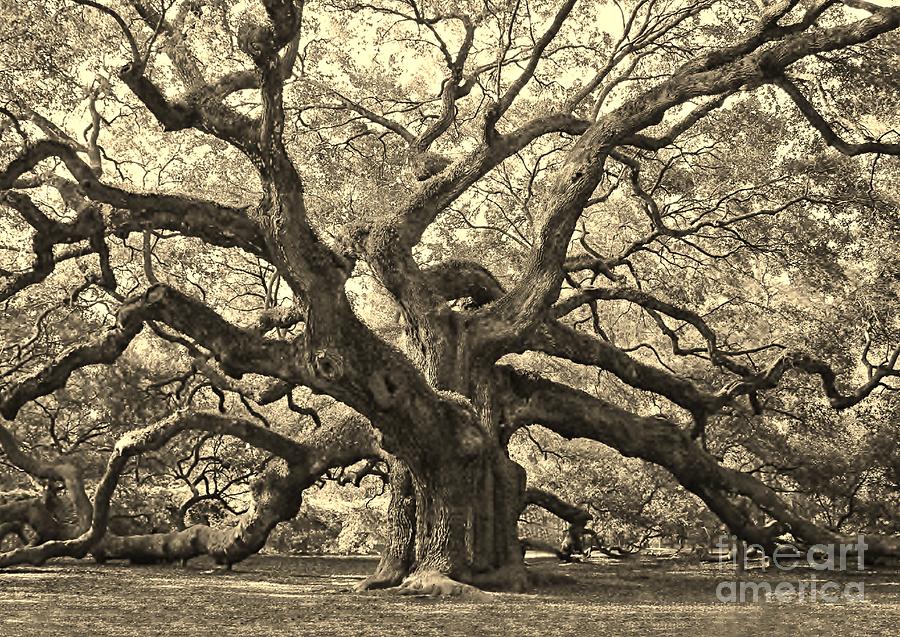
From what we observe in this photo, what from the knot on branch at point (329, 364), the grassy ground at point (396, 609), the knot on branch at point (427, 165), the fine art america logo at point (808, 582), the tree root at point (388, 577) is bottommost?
the grassy ground at point (396, 609)

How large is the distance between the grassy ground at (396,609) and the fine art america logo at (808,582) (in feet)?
0.64

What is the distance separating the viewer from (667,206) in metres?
15.7

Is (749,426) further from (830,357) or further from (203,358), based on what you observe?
(203,358)

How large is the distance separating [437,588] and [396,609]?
128cm

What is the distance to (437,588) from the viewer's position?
32.7 feet

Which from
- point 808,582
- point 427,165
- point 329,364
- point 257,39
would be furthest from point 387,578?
point 257,39

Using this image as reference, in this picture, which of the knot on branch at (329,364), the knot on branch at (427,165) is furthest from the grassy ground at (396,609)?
the knot on branch at (427,165)

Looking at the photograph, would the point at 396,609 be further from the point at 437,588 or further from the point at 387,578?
the point at 387,578

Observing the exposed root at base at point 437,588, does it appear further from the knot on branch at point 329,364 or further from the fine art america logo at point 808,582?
the fine art america logo at point 808,582

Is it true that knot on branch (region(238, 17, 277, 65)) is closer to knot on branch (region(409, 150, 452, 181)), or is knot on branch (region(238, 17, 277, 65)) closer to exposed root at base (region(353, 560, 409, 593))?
knot on branch (region(409, 150, 452, 181))

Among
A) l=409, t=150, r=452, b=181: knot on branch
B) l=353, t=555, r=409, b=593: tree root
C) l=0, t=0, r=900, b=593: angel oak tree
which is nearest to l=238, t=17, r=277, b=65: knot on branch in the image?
l=0, t=0, r=900, b=593: angel oak tree

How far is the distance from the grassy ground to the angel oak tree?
0.88 meters

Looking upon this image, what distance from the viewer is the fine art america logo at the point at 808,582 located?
33.2ft

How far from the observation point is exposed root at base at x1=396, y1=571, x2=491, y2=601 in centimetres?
987
